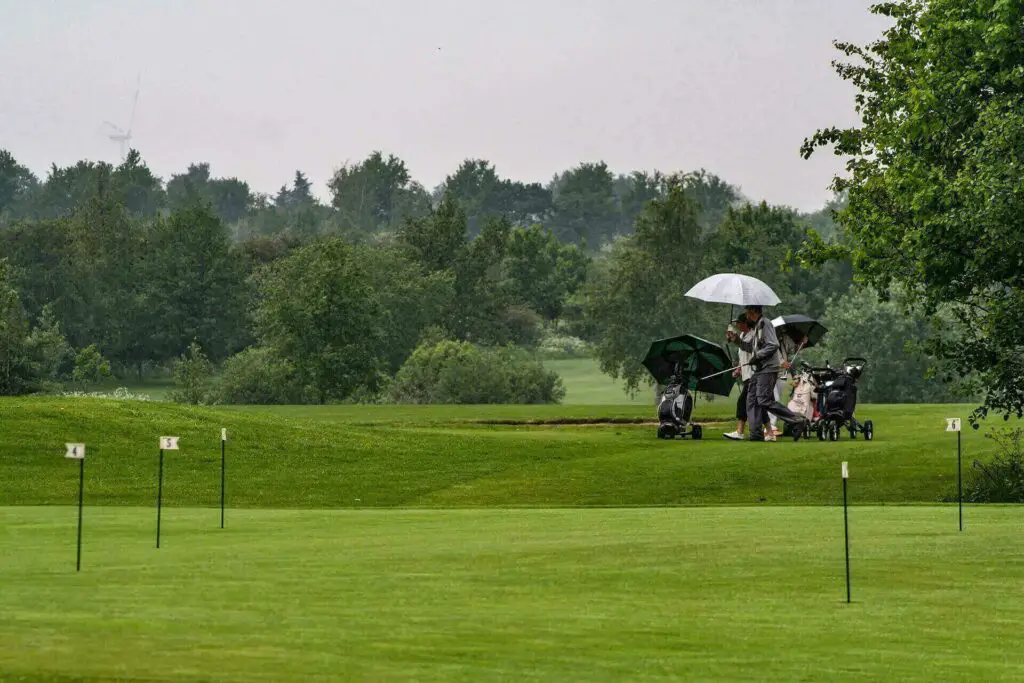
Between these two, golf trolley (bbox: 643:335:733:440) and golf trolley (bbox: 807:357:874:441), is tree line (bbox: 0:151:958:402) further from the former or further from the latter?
golf trolley (bbox: 807:357:874:441)

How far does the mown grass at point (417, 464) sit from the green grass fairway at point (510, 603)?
9757 millimetres

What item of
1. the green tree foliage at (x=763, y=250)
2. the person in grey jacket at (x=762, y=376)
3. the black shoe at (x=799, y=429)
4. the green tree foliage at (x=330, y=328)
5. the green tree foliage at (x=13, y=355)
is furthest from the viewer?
the green tree foliage at (x=763, y=250)

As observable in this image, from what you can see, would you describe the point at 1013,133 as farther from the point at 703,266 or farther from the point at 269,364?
the point at 703,266

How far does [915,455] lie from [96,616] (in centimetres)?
2498

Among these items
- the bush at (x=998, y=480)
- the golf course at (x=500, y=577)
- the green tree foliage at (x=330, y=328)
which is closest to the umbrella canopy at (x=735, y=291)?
the golf course at (x=500, y=577)

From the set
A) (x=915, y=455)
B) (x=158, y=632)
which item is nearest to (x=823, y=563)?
(x=158, y=632)

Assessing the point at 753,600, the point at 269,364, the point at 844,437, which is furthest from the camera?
the point at 269,364

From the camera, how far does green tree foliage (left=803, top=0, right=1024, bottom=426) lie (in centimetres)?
2572

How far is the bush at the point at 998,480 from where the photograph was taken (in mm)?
28703

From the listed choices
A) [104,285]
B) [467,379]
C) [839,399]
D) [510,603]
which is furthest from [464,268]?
[510,603]

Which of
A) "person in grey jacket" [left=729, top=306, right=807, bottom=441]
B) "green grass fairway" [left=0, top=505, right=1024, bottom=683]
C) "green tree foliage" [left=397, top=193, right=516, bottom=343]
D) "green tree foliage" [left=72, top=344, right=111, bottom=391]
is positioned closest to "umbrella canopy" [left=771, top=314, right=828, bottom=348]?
"person in grey jacket" [left=729, top=306, right=807, bottom=441]

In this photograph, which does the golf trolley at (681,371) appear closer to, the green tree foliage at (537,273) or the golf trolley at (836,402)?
the golf trolley at (836,402)

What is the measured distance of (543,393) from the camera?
285 ft

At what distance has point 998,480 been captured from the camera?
29.3 m
